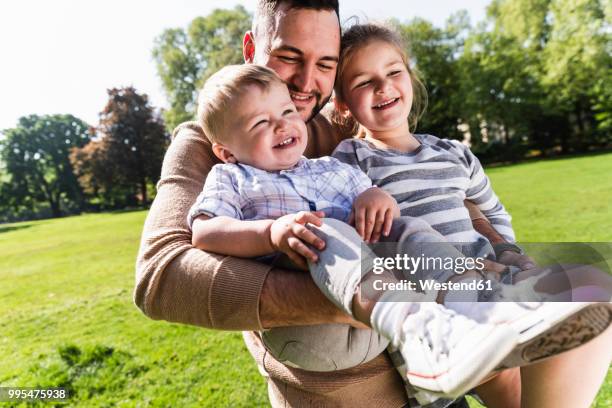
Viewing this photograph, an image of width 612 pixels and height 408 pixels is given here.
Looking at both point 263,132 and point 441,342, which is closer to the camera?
point 441,342

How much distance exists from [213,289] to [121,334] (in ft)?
16.1

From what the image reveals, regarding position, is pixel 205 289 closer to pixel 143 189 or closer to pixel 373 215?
pixel 373 215

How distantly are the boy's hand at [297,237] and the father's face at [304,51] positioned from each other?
96 centimetres

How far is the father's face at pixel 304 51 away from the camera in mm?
2021

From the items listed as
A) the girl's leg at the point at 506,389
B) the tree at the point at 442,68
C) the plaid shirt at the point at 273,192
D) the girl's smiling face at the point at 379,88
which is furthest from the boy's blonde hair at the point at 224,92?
the tree at the point at 442,68

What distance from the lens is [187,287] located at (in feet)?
4.54

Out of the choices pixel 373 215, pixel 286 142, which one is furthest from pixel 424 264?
pixel 286 142

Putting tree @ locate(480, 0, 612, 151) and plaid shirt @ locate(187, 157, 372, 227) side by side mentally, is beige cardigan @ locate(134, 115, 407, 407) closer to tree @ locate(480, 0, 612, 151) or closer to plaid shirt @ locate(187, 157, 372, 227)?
plaid shirt @ locate(187, 157, 372, 227)

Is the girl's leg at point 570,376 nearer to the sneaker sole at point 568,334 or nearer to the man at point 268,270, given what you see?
the man at point 268,270

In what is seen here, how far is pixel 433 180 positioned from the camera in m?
1.80

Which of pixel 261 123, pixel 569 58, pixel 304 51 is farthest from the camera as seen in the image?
pixel 569 58

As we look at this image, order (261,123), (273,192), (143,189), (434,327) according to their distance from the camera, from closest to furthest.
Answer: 1. (434,327)
2. (273,192)
3. (261,123)
4. (143,189)

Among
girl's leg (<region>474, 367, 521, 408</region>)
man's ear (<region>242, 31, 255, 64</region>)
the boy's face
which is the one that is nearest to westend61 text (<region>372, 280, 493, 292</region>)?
the boy's face

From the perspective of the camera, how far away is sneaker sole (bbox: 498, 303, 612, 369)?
879mm
